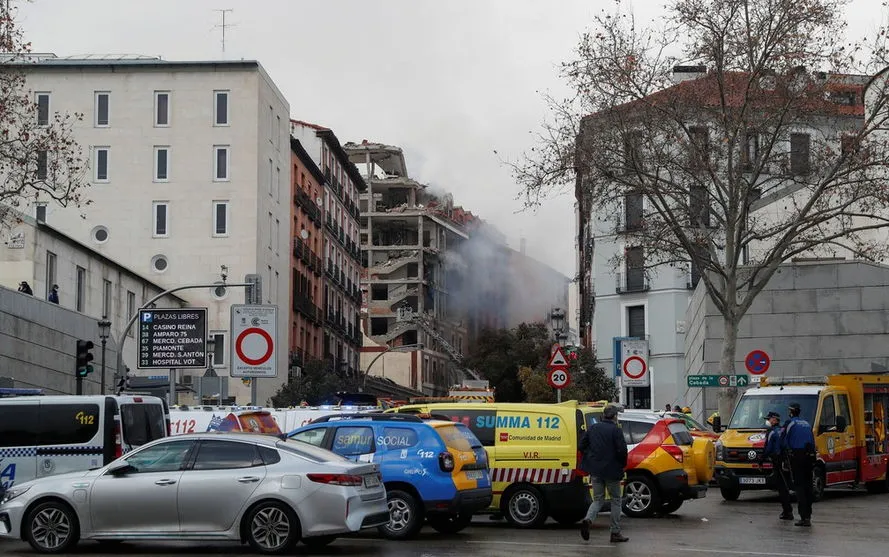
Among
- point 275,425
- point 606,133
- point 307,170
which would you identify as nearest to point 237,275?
point 307,170

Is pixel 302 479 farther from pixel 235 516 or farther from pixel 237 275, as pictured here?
pixel 237 275

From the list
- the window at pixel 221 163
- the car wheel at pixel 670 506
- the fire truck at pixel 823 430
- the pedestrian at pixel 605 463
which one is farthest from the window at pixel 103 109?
the pedestrian at pixel 605 463

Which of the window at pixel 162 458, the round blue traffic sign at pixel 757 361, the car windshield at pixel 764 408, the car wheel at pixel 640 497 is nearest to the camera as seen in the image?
the window at pixel 162 458

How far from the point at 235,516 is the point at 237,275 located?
49.8 m

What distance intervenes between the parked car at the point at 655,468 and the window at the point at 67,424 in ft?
28.2

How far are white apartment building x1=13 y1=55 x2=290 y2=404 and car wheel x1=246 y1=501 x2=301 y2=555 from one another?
5066 centimetres

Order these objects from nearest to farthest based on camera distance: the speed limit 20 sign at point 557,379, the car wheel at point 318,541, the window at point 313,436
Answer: the car wheel at point 318,541, the window at point 313,436, the speed limit 20 sign at point 557,379

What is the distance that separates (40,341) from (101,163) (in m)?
27.3

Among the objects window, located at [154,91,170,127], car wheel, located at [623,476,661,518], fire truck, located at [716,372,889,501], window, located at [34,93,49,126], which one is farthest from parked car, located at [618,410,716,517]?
window, located at [34,93,49,126]

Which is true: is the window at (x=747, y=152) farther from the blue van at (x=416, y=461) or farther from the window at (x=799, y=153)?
the blue van at (x=416, y=461)

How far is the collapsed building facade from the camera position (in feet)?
354

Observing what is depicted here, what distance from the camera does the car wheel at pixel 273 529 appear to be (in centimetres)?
1516

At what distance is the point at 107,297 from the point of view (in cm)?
5281

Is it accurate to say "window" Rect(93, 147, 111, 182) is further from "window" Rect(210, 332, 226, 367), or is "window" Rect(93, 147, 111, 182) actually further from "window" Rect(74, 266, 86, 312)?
→ "window" Rect(74, 266, 86, 312)
